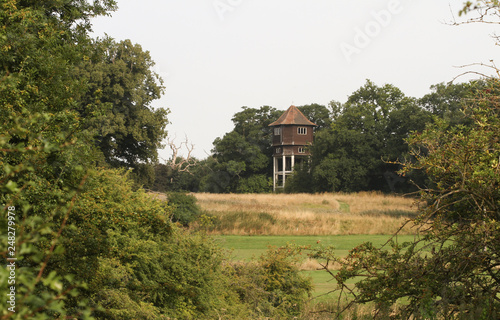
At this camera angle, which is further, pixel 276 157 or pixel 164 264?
pixel 276 157

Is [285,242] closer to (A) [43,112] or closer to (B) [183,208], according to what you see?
(B) [183,208]

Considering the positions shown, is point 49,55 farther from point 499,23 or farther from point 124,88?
point 124,88

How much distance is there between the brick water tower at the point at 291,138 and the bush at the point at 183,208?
45.1 m

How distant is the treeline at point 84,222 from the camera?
5.78 metres

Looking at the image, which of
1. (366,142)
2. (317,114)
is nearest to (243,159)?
(317,114)

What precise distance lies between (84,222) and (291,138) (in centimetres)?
6904

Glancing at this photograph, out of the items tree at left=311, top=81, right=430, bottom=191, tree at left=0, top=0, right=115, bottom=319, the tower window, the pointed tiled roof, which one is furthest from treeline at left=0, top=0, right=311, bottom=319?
the tower window

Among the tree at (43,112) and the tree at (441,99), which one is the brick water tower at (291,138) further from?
the tree at (43,112)

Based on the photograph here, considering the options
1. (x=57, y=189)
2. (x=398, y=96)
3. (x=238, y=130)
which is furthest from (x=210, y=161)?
(x=57, y=189)

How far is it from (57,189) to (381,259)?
430 centimetres

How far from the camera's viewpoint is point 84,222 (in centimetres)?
777

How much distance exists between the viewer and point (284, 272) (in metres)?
13.2

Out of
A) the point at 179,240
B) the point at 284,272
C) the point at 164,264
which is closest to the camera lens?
the point at 164,264

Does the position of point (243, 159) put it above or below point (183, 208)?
above
